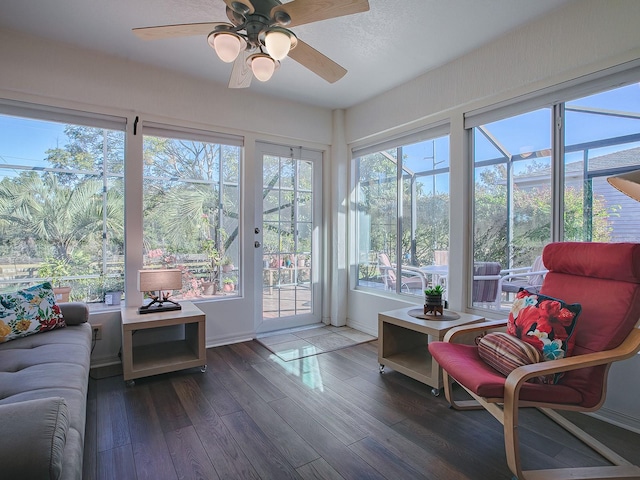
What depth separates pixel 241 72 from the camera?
2127mm

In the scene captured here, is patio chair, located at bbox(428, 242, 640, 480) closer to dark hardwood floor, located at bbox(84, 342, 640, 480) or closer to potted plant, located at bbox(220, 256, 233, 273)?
dark hardwood floor, located at bbox(84, 342, 640, 480)

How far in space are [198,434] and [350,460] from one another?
874 mm

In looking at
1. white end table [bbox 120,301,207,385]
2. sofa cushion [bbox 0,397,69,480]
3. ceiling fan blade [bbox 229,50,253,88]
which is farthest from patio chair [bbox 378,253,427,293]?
sofa cushion [bbox 0,397,69,480]

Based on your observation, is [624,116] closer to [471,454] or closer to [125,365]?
[471,454]

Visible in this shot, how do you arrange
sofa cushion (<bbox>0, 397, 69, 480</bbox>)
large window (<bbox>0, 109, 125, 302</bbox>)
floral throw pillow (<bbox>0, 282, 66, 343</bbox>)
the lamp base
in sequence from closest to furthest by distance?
sofa cushion (<bbox>0, 397, 69, 480</bbox>) < floral throw pillow (<bbox>0, 282, 66, 343</bbox>) < large window (<bbox>0, 109, 125, 302</bbox>) < the lamp base

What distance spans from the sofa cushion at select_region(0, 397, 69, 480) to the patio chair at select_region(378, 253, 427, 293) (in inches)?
121

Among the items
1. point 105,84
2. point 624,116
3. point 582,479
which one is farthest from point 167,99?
point 582,479

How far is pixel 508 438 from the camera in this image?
155 cm

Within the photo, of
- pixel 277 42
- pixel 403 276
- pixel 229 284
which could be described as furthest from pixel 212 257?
pixel 277 42

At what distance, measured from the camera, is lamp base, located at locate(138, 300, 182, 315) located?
Result: 2801mm

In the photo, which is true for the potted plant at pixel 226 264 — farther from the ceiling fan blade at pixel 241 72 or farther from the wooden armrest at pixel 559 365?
the wooden armrest at pixel 559 365

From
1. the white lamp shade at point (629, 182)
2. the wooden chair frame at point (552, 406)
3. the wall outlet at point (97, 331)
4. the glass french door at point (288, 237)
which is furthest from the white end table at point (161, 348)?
the white lamp shade at point (629, 182)

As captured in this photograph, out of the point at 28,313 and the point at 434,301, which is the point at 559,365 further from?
→ the point at 28,313

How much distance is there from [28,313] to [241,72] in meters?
2.07
